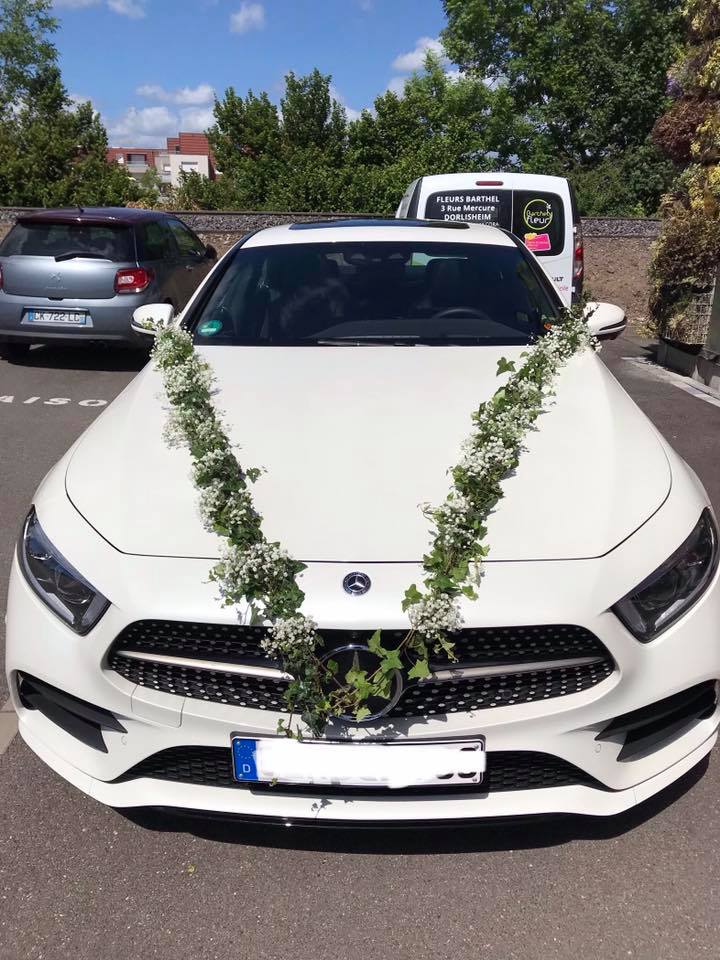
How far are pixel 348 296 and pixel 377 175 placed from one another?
18.4 meters

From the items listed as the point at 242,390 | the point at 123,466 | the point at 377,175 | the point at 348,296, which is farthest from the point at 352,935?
the point at 377,175

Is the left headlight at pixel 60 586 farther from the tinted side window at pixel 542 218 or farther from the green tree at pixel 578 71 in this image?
the green tree at pixel 578 71

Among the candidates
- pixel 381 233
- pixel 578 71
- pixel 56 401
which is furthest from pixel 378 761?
pixel 578 71

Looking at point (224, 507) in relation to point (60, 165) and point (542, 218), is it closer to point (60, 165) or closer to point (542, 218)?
point (542, 218)

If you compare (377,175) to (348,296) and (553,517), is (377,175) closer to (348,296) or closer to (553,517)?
(348,296)

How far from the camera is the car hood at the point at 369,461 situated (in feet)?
6.97

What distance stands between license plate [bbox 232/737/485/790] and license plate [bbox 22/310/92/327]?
7194 millimetres

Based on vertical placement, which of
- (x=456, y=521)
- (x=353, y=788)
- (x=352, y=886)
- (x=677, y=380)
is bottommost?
(x=677, y=380)

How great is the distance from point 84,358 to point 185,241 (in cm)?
185

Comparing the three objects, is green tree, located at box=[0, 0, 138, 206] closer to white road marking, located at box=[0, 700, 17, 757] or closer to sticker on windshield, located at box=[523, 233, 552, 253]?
sticker on windshield, located at box=[523, 233, 552, 253]

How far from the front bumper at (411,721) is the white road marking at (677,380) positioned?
6317 millimetres

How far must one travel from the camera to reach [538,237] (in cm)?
959

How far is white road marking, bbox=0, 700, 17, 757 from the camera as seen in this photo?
2.79 m

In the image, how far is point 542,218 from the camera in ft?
31.4
